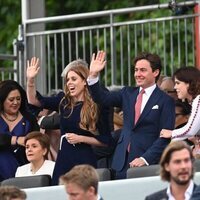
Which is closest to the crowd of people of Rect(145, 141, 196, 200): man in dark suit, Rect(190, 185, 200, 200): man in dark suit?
Rect(145, 141, 196, 200): man in dark suit

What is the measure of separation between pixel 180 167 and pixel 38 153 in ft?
11.6

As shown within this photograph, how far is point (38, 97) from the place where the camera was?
1670 centimetres

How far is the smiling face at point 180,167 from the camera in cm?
1288

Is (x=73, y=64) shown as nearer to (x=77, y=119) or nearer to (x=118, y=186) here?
(x=77, y=119)

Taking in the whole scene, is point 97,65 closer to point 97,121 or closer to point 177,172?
point 97,121

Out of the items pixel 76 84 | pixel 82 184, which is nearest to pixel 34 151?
pixel 76 84

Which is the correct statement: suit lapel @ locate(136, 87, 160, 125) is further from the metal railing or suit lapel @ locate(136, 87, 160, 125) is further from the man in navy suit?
the metal railing

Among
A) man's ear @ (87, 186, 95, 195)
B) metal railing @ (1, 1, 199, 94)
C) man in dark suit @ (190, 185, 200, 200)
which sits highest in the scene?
metal railing @ (1, 1, 199, 94)

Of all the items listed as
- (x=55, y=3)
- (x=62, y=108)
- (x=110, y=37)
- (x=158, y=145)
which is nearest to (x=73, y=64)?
(x=62, y=108)

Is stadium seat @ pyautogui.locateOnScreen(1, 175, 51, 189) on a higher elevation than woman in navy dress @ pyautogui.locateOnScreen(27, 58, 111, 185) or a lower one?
lower

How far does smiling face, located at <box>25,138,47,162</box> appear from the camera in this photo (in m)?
16.2

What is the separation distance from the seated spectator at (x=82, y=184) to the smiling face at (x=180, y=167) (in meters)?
0.69

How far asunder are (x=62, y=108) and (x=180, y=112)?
1.23m

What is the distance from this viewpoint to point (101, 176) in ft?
50.5
